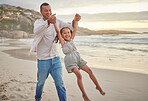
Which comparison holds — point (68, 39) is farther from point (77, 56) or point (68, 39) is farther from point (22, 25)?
point (22, 25)

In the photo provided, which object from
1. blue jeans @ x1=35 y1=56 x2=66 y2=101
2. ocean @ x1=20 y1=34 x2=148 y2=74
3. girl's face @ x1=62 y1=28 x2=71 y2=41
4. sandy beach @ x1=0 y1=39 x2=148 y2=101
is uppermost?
girl's face @ x1=62 y1=28 x2=71 y2=41

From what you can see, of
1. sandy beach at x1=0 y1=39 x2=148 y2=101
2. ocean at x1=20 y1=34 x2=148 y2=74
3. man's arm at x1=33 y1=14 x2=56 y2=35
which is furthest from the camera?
ocean at x1=20 y1=34 x2=148 y2=74

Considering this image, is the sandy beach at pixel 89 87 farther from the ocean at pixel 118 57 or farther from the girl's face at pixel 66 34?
the girl's face at pixel 66 34

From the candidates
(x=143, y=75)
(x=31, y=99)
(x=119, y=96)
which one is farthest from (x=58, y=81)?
(x=143, y=75)

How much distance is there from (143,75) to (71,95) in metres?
3.62

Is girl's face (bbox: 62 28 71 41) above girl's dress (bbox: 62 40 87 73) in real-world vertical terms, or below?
above

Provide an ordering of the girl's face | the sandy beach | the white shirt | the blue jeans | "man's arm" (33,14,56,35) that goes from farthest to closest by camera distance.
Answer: the sandy beach → the blue jeans → the white shirt → the girl's face → "man's arm" (33,14,56,35)

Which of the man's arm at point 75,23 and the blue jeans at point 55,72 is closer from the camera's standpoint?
the man's arm at point 75,23

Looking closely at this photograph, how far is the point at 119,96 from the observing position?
14.4 feet

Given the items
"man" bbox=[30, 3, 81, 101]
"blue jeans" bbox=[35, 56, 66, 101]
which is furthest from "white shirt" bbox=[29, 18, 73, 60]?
"blue jeans" bbox=[35, 56, 66, 101]

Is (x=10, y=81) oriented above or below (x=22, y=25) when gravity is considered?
below

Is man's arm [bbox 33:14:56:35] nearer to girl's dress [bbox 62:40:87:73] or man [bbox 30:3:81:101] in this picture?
man [bbox 30:3:81:101]

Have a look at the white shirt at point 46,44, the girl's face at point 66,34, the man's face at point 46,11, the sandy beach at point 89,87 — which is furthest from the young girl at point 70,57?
the sandy beach at point 89,87

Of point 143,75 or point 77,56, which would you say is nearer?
point 77,56
